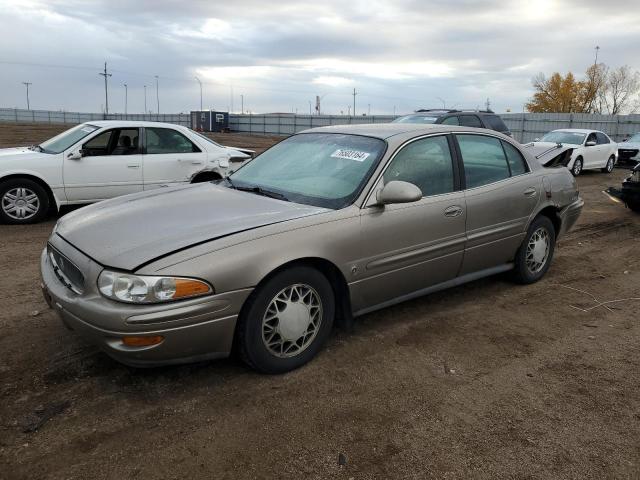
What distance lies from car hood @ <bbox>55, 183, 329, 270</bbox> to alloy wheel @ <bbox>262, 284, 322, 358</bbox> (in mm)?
464

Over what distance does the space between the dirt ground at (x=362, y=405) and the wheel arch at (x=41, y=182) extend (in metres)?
3.43

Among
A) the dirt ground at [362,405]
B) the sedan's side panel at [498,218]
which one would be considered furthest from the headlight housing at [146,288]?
the sedan's side panel at [498,218]

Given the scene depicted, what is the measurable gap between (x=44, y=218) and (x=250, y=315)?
6.11 metres

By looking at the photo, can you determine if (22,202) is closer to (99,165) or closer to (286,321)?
(99,165)

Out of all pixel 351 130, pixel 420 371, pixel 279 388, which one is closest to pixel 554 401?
pixel 420 371

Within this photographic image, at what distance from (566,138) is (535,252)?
13.6 metres

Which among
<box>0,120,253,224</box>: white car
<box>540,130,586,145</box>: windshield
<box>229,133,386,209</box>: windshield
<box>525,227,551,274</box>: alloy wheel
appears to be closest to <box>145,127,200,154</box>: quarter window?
<box>0,120,253,224</box>: white car

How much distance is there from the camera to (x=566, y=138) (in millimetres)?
16906

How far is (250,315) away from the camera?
3.02m

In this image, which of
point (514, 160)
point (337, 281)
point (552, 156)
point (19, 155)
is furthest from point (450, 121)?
point (337, 281)

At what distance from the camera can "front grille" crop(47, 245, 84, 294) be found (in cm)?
302

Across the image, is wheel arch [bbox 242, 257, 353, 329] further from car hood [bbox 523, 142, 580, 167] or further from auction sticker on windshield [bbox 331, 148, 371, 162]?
car hood [bbox 523, 142, 580, 167]

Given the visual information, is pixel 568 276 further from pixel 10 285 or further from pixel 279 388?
pixel 10 285

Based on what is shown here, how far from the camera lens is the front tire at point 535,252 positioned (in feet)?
16.2
